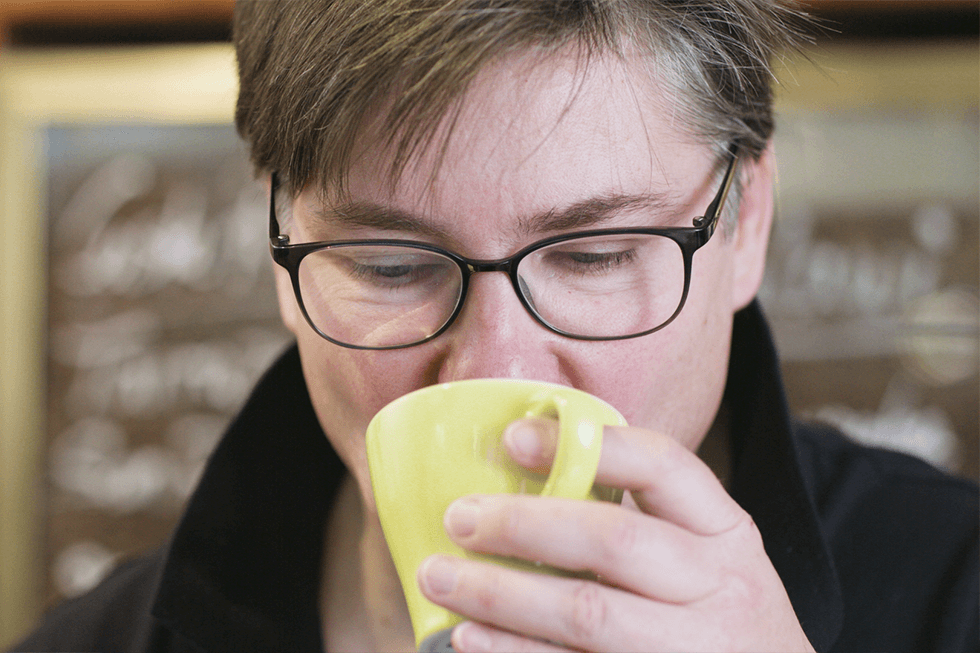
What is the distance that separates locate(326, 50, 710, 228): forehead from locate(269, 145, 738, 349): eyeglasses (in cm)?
4

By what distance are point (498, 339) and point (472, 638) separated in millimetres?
261

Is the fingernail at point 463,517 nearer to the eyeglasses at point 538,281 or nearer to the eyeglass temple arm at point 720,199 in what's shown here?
the eyeglasses at point 538,281

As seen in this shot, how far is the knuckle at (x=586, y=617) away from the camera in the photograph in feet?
1.74

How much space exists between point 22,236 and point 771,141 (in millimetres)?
1757

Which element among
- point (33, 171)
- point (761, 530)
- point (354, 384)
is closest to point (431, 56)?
point (354, 384)

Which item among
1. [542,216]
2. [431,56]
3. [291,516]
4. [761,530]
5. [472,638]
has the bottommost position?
[291,516]

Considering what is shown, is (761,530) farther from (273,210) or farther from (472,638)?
(273,210)

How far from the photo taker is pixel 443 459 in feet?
1.90

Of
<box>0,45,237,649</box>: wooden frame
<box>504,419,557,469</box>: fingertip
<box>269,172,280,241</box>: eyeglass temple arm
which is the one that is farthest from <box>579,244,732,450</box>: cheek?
<box>0,45,237,649</box>: wooden frame

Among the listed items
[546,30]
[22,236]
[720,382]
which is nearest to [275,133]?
[546,30]

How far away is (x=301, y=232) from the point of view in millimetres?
855

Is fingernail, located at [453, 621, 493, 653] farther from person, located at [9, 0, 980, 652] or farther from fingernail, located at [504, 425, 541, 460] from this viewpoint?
fingernail, located at [504, 425, 541, 460]

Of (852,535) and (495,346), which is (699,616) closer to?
(495,346)

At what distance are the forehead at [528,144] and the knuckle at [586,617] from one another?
33 centimetres
